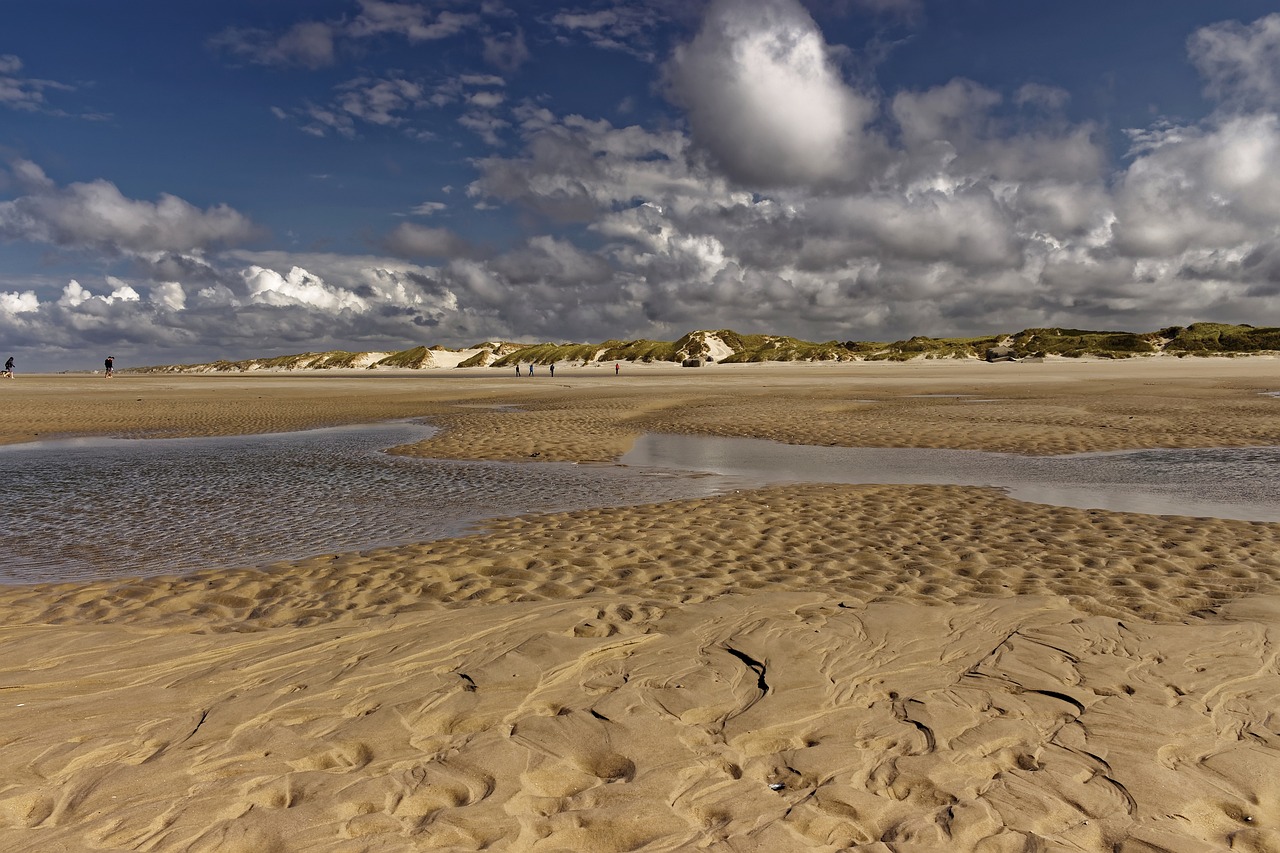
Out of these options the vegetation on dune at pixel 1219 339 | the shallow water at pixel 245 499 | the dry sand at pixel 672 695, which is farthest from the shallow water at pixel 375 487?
the vegetation on dune at pixel 1219 339

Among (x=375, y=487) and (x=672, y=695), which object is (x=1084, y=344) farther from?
(x=672, y=695)

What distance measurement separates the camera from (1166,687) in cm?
528

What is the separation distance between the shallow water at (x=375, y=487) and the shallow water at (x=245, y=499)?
0.04 m

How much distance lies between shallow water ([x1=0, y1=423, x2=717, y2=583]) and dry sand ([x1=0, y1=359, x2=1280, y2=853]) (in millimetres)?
1240

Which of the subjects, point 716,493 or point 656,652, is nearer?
point 656,652

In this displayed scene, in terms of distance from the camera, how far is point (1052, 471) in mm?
15898

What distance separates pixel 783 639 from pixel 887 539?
4.22 meters

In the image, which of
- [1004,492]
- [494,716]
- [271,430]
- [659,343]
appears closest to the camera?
[494,716]

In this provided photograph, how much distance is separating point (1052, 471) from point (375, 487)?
14.3 meters

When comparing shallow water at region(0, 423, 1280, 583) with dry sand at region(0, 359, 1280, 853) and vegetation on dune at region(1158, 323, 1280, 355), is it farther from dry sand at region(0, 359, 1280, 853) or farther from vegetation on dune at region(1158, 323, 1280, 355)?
vegetation on dune at region(1158, 323, 1280, 355)

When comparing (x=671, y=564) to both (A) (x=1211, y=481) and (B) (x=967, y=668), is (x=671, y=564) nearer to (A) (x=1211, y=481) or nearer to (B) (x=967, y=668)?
(B) (x=967, y=668)

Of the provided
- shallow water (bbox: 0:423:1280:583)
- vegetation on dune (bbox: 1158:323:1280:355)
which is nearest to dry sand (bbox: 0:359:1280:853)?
shallow water (bbox: 0:423:1280:583)

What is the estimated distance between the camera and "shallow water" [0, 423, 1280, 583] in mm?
10266

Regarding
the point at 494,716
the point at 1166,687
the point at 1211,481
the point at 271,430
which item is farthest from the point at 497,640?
the point at 271,430
